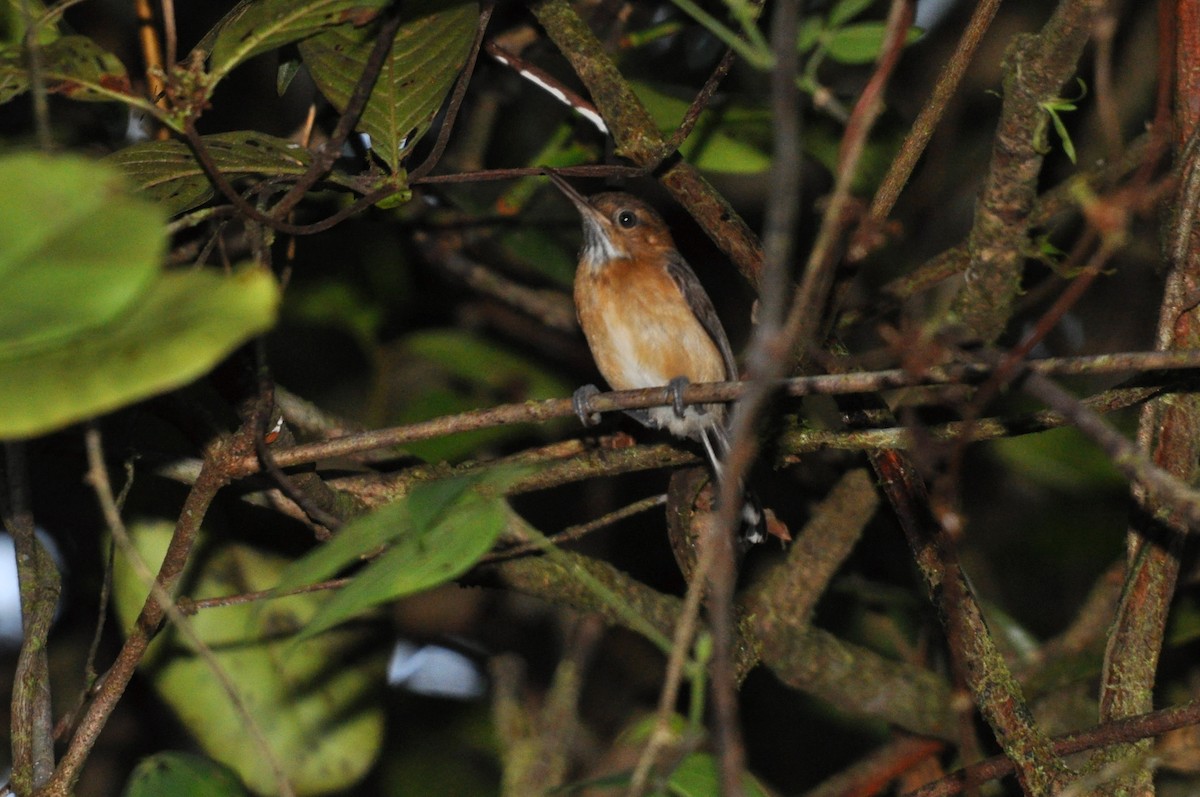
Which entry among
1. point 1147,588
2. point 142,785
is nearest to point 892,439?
point 1147,588

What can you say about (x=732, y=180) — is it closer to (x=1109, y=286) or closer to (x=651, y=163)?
(x=1109, y=286)

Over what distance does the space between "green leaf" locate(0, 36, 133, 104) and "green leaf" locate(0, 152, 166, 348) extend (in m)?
1.19

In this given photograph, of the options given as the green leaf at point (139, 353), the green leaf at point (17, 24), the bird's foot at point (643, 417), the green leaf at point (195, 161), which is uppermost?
the green leaf at point (17, 24)

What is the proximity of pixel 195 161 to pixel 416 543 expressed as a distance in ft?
5.34

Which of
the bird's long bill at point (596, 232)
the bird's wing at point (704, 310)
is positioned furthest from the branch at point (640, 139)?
the bird's wing at point (704, 310)

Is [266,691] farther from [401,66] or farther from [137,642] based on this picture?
[401,66]

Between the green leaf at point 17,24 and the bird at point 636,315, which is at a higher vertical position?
the green leaf at point 17,24

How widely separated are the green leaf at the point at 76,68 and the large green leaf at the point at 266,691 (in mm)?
1573

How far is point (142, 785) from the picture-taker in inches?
108

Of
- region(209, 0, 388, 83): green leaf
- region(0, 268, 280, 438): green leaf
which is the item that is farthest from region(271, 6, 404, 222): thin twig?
region(0, 268, 280, 438): green leaf

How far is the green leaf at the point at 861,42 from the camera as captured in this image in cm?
314

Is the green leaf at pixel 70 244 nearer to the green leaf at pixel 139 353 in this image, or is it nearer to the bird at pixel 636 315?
the green leaf at pixel 139 353

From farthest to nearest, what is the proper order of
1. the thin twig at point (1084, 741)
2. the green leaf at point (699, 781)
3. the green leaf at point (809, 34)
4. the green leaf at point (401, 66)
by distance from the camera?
the green leaf at point (809, 34), the green leaf at point (401, 66), the thin twig at point (1084, 741), the green leaf at point (699, 781)

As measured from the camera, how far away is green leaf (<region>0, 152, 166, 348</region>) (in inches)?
56.2
